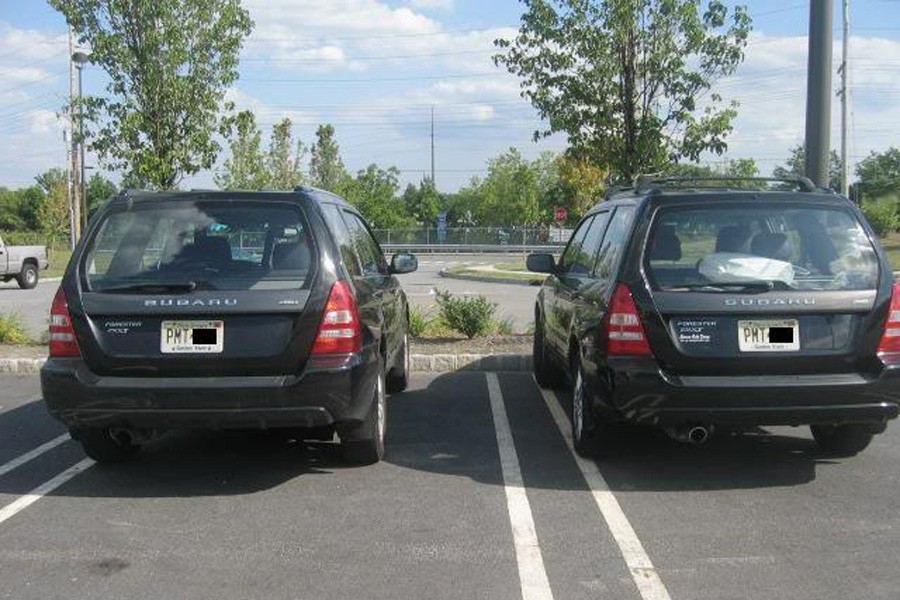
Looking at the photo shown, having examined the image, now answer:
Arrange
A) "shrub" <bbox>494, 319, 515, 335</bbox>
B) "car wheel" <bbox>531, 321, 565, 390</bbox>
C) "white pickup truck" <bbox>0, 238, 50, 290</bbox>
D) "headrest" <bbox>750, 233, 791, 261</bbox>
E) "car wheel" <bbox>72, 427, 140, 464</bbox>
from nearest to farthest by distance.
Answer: "headrest" <bbox>750, 233, 791, 261</bbox> < "car wheel" <bbox>72, 427, 140, 464</bbox> < "car wheel" <bbox>531, 321, 565, 390</bbox> < "shrub" <bbox>494, 319, 515, 335</bbox> < "white pickup truck" <bbox>0, 238, 50, 290</bbox>

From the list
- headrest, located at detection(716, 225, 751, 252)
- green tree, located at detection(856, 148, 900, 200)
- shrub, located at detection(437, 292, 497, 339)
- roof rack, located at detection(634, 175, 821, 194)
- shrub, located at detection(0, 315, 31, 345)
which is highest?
green tree, located at detection(856, 148, 900, 200)

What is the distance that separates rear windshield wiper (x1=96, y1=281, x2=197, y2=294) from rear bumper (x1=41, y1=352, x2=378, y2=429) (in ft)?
1.52

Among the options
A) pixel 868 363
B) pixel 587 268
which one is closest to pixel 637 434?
pixel 587 268

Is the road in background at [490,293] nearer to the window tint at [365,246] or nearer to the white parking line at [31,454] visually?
the window tint at [365,246]

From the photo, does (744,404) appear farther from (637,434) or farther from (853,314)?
(637,434)

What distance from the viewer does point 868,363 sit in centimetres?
505

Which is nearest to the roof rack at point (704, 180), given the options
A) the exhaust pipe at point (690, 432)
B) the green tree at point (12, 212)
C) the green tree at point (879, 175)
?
the exhaust pipe at point (690, 432)

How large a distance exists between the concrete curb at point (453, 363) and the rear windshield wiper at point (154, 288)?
4.69 m

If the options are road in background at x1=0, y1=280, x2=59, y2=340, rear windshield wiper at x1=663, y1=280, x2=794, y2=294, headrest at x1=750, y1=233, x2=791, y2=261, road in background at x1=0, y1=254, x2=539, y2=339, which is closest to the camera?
rear windshield wiper at x1=663, y1=280, x2=794, y2=294

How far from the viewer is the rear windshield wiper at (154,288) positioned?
497cm

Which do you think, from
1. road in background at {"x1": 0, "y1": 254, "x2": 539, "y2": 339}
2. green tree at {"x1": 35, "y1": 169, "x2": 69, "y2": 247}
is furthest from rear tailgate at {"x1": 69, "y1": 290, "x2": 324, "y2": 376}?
green tree at {"x1": 35, "y1": 169, "x2": 69, "y2": 247}

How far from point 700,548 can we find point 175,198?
139 inches

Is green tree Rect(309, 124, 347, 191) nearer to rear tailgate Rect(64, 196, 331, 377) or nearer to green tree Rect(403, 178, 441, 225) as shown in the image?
green tree Rect(403, 178, 441, 225)

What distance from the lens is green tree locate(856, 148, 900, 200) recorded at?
83.7m
